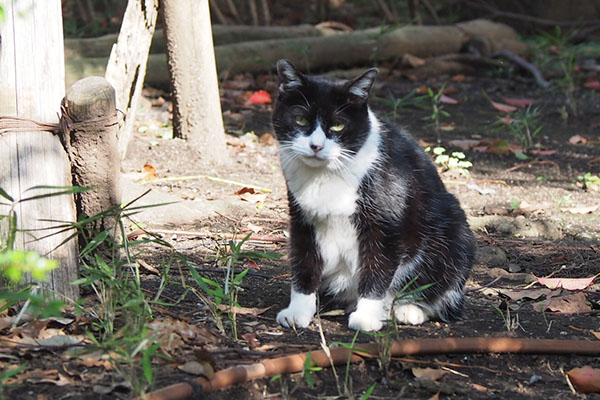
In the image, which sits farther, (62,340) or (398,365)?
(398,365)

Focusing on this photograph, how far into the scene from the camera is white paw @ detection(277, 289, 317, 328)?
320 cm

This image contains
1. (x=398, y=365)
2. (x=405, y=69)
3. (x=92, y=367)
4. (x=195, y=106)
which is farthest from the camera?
(x=405, y=69)

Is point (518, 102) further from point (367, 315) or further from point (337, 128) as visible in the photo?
point (367, 315)

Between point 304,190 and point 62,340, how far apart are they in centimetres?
113

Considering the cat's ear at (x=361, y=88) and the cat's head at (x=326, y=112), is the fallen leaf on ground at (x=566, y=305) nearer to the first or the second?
the cat's head at (x=326, y=112)

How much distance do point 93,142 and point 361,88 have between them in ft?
3.64

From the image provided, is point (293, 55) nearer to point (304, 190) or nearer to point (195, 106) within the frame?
point (195, 106)

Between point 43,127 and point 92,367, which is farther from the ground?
point 43,127

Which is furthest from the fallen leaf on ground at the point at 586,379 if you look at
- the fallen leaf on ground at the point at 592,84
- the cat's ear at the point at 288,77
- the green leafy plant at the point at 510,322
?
the fallen leaf on ground at the point at 592,84

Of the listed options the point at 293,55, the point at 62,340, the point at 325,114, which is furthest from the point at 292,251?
the point at 293,55

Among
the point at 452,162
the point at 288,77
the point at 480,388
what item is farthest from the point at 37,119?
the point at 452,162

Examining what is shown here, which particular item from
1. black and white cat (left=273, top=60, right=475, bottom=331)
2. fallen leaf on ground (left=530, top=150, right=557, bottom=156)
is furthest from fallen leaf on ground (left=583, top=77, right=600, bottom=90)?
black and white cat (left=273, top=60, right=475, bottom=331)

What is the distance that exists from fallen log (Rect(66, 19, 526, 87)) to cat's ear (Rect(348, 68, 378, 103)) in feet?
13.4

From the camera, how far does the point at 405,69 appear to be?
9000 mm
